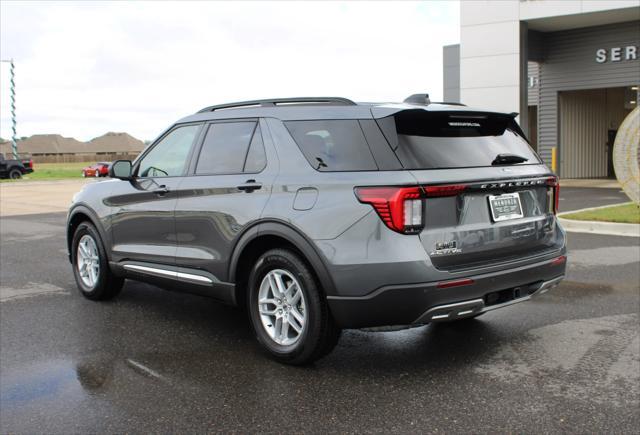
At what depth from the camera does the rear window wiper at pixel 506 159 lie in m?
4.63

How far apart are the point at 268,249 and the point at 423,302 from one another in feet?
4.08

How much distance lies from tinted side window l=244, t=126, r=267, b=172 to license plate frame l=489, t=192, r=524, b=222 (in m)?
1.57

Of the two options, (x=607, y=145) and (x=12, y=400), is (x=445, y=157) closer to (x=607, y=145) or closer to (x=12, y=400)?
(x=12, y=400)

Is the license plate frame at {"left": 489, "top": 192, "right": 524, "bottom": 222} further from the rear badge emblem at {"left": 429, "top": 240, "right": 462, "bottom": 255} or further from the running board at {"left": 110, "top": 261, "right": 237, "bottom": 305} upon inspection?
the running board at {"left": 110, "top": 261, "right": 237, "bottom": 305}

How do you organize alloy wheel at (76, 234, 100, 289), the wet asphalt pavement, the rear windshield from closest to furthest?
the wet asphalt pavement, the rear windshield, alloy wheel at (76, 234, 100, 289)

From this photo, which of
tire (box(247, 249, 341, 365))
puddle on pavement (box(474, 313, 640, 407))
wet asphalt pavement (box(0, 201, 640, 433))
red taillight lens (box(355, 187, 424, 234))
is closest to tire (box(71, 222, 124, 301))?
wet asphalt pavement (box(0, 201, 640, 433))

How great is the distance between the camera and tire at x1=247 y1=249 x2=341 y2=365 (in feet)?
14.4

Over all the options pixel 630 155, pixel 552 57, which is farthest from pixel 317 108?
pixel 552 57

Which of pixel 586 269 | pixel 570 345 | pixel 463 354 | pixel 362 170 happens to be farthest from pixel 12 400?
pixel 586 269

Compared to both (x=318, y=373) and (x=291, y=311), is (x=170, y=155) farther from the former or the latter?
(x=318, y=373)

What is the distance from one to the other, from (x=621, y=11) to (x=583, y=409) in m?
22.6

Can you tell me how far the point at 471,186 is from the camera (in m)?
4.27

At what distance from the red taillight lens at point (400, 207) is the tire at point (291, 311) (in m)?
0.68

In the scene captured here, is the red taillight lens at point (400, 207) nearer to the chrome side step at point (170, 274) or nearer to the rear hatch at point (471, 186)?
the rear hatch at point (471, 186)
